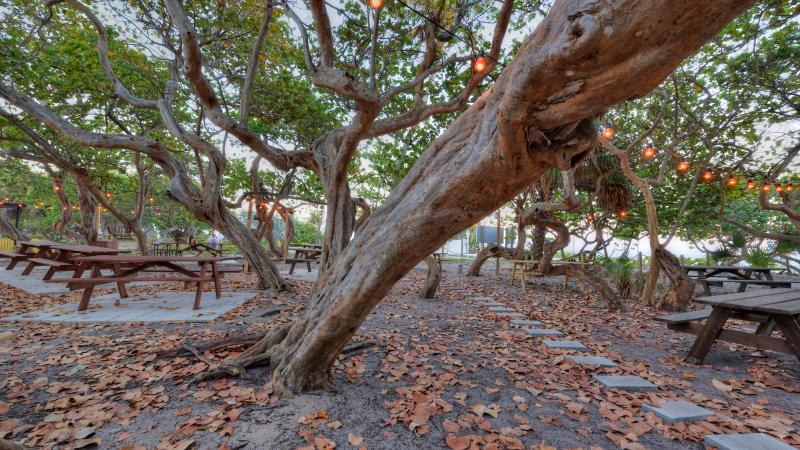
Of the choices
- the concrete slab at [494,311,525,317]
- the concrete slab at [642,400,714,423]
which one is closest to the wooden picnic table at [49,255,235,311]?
the concrete slab at [494,311,525,317]

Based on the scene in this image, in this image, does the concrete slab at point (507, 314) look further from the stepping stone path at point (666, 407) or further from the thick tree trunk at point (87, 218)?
the thick tree trunk at point (87, 218)

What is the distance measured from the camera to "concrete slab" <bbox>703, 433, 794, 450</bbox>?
190 cm

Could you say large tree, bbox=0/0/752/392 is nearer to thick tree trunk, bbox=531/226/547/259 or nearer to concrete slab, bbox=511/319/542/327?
concrete slab, bbox=511/319/542/327

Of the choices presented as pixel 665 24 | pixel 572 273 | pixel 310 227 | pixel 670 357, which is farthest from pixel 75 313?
pixel 310 227

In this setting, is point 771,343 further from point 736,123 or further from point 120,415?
point 736,123

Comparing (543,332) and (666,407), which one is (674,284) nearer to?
(543,332)

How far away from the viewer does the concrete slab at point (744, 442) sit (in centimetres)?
190

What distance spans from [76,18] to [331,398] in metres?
9.31

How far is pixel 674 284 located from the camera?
604cm

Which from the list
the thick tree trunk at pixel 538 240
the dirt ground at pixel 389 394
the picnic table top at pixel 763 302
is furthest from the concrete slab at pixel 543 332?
the thick tree trunk at pixel 538 240

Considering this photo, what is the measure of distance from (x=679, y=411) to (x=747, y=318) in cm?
204

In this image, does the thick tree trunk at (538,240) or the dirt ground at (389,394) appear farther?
the thick tree trunk at (538,240)

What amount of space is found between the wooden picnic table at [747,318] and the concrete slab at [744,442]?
1343mm

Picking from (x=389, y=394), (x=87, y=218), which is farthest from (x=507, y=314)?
(x=87, y=218)
